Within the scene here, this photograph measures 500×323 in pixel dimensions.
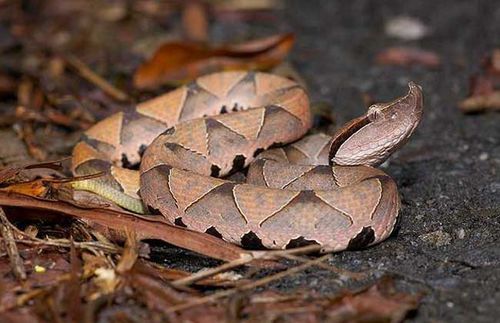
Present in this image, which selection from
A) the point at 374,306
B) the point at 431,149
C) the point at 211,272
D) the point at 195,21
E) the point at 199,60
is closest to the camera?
the point at 374,306

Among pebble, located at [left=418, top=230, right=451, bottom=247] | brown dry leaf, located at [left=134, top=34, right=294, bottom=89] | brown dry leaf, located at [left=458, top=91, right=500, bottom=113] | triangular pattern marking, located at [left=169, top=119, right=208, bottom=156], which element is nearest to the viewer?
pebble, located at [left=418, top=230, right=451, bottom=247]

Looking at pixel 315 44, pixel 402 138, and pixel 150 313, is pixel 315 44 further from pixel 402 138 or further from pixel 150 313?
pixel 150 313

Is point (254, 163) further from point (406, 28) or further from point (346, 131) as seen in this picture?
point (406, 28)

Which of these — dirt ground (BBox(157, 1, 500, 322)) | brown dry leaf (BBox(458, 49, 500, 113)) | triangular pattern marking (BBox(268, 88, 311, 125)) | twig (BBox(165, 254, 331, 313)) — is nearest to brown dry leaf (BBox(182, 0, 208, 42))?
dirt ground (BBox(157, 1, 500, 322))

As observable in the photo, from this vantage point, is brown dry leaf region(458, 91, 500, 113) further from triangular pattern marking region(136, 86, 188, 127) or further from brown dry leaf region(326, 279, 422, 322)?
brown dry leaf region(326, 279, 422, 322)

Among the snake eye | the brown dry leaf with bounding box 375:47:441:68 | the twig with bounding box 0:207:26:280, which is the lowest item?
the brown dry leaf with bounding box 375:47:441:68

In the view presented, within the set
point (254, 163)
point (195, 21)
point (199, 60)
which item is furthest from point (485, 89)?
point (195, 21)
